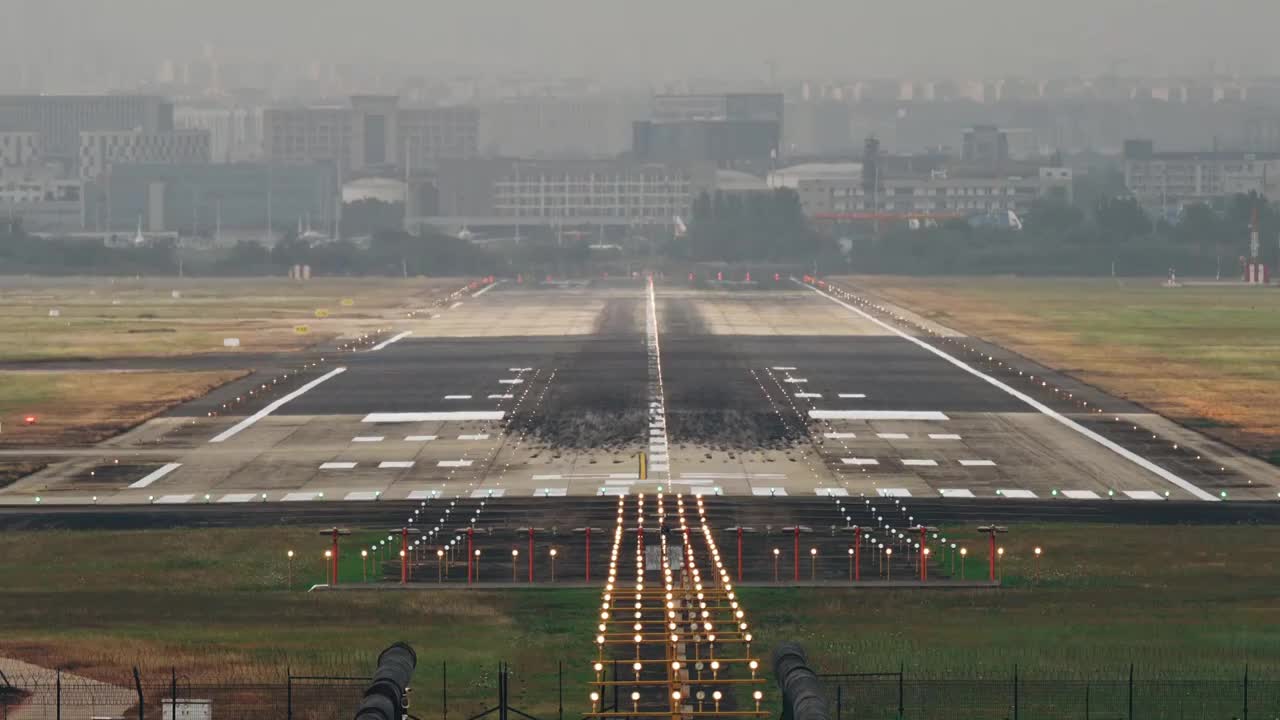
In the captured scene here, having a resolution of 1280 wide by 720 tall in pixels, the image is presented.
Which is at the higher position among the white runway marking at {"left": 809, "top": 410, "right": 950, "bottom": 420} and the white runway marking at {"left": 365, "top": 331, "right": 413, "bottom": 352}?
the white runway marking at {"left": 365, "top": 331, "right": 413, "bottom": 352}

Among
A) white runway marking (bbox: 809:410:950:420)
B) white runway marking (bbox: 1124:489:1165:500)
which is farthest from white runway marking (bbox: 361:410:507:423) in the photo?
white runway marking (bbox: 1124:489:1165:500)

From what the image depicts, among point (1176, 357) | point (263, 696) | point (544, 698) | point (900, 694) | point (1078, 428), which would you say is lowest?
point (544, 698)

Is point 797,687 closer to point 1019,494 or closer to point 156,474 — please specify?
point 1019,494

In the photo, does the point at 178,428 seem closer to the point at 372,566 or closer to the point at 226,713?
the point at 372,566

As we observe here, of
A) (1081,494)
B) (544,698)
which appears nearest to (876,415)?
(1081,494)

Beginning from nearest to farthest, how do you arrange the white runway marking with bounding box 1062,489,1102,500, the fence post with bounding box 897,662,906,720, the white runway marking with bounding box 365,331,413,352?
the fence post with bounding box 897,662,906,720 → the white runway marking with bounding box 1062,489,1102,500 → the white runway marking with bounding box 365,331,413,352

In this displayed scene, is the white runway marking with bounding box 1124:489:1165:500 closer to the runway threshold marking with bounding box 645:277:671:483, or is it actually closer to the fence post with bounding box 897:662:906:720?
the runway threshold marking with bounding box 645:277:671:483

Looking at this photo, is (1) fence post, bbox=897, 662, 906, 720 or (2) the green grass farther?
(2) the green grass
